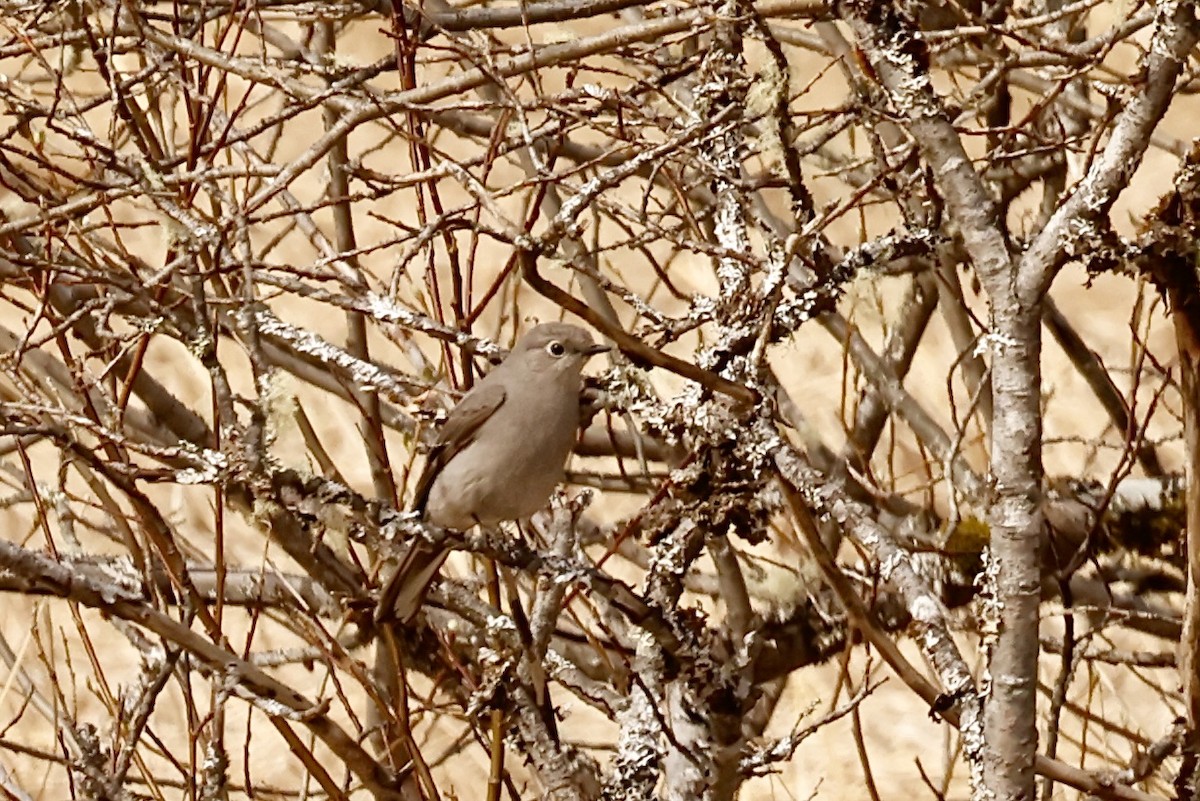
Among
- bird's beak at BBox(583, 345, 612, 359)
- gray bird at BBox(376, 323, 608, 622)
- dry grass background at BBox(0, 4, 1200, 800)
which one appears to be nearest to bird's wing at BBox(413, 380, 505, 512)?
gray bird at BBox(376, 323, 608, 622)

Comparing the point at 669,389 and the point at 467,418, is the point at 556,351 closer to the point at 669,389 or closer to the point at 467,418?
the point at 467,418

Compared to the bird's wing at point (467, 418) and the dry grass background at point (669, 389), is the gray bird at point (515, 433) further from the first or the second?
the dry grass background at point (669, 389)

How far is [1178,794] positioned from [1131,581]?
165 centimetres

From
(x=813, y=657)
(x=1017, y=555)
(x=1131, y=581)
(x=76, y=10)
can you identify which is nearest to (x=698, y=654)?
(x=1017, y=555)

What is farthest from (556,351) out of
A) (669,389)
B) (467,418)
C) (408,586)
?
(669,389)

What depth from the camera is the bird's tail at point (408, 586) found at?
2.44 metres

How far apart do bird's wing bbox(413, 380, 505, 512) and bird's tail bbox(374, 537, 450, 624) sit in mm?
222

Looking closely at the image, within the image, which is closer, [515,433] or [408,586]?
[408,586]

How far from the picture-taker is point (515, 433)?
8.64ft

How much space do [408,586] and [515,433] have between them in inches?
12.7

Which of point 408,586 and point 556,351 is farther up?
point 556,351

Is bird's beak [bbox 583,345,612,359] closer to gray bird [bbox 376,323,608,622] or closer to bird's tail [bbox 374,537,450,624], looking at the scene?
gray bird [bbox 376,323,608,622]

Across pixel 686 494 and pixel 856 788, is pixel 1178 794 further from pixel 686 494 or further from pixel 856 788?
pixel 856 788

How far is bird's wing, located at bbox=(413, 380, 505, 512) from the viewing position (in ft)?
8.64
